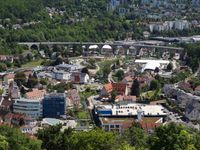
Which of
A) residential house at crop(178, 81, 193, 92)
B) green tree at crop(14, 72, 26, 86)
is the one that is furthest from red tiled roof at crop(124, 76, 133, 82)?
green tree at crop(14, 72, 26, 86)

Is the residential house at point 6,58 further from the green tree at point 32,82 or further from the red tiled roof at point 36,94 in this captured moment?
the red tiled roof at point 36,94

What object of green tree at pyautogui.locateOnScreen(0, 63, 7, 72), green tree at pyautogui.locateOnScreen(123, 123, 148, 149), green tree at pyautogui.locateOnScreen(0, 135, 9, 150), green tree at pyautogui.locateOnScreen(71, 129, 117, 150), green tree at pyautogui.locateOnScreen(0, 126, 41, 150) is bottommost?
green tree at pyautogui.locateOnScreen(0, 63, 7, 72)

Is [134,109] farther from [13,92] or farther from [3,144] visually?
[3,144]

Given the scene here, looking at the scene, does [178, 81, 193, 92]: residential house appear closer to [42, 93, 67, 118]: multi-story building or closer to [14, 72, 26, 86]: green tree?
[42, 93, 67, 118]: multi-story building

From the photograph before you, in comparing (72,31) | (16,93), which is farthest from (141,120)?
(72,31)

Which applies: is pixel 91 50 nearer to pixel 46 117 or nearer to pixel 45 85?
Result: pixel 45 85
